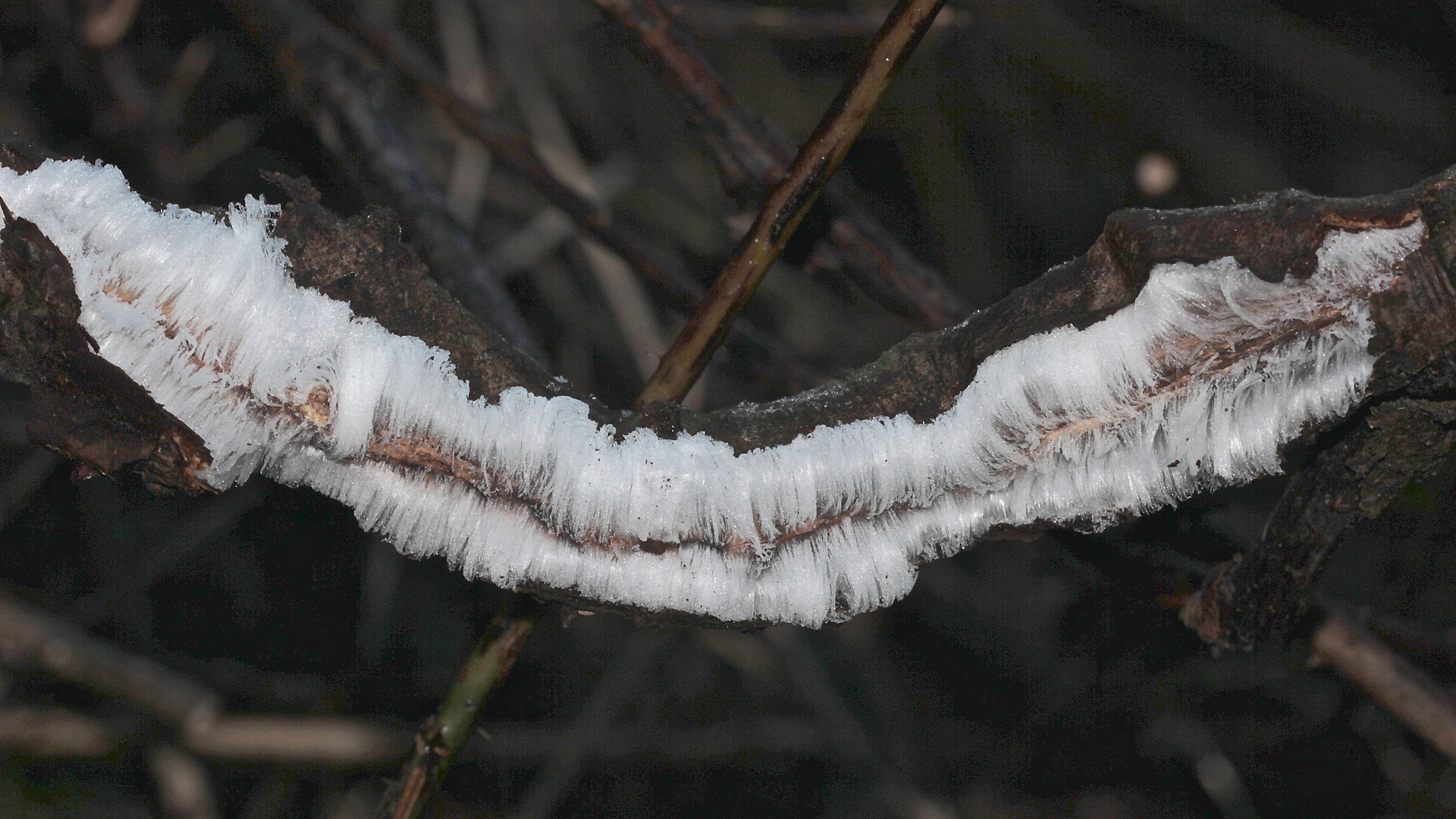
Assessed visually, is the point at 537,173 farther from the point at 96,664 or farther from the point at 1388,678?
the point at 1388,678

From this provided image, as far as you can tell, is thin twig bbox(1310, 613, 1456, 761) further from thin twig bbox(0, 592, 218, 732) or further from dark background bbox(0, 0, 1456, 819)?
thin twig bbox(0, 592, 218, 732)

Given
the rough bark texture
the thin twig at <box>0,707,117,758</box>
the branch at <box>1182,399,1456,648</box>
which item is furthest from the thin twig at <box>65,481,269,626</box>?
the branch at <box>1182,399,1456,648</box>

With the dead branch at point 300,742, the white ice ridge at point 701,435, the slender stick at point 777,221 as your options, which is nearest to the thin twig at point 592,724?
the dead branch at point 300,742

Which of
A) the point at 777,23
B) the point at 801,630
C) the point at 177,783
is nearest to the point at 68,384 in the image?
the point at 777,23

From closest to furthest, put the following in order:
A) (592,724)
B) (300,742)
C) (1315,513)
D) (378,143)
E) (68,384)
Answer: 1. (68,384)
2. (1315,513)
3. (378,143)
4. (300,742)
5. (592,724)

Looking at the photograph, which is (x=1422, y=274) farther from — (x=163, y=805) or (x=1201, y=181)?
(x=163, y=805)

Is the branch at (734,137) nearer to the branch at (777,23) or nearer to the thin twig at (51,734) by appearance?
the branch at (777,23)

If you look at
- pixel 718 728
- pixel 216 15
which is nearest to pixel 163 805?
pixel 718 728
